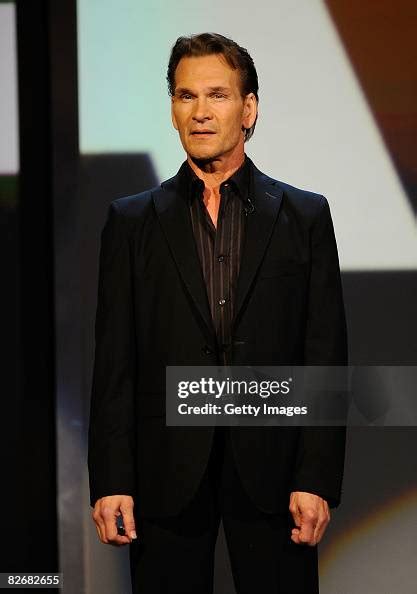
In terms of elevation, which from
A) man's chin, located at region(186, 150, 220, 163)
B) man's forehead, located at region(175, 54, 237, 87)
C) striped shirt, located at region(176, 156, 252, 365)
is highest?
man's forehead, located at region(175, 54, 237, 87)

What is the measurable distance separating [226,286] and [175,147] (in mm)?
597

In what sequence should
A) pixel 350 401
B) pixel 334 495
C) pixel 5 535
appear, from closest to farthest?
pixel 334 495 → pixel 350 401 → pixel 5 535

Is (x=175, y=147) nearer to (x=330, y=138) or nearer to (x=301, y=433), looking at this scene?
(x=330, y=138)

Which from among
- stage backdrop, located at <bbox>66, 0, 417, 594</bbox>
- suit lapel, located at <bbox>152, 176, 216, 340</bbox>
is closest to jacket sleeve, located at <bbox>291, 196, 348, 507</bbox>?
suit lapel, located at <bbox>152, 176, 216, 340</bbox>

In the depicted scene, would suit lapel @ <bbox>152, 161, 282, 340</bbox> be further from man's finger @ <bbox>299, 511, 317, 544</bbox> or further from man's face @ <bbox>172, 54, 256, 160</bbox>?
man's finger @ <bbox>299, 511, 317, 544</bbox>

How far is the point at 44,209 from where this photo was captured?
9.38ft

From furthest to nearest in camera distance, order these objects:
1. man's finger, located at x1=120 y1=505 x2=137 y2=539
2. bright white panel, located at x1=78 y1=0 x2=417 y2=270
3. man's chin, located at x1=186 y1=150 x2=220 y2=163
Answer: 1. bright white panel, located at x1=78 y1=0 x2=417 y2=270
2. man's chin, located at x1=186 y1=150 x2=220 y2=163
3. man's finger, located at x1=120 y1=505 x2=137 y2=539

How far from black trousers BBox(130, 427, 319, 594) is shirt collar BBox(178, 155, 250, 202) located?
0.51m

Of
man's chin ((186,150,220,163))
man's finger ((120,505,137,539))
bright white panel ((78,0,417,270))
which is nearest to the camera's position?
man's finger ((120,505,137,539))

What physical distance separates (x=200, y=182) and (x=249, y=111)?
216mm

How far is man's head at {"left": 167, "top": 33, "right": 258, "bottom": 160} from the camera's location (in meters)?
2.32

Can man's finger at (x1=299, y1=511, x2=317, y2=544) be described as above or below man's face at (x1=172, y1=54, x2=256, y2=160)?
below

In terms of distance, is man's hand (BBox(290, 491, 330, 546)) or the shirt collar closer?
man's hand (BBox(290, 491, 330, 546))

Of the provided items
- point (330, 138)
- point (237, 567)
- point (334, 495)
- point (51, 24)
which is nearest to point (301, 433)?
point (334, 495)
